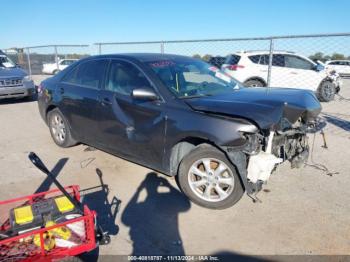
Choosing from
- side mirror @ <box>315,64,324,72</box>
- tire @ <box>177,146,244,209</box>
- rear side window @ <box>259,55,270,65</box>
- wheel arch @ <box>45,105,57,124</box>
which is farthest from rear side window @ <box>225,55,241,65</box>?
tire @ <box>177,146,244,209</box>

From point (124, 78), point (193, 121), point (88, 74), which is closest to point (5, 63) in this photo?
point (88, 74)

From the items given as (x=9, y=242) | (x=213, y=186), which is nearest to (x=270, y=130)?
(x=213, y=186)

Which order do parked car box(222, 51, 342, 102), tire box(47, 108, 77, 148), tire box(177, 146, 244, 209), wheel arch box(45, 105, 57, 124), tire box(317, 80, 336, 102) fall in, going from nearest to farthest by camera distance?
tire box(177, 146, 244, 209) < tire box(47, 108, 77, 148) < wheel arch box(45, 105, 57, 124) < parked car box(222, 51, 342, 102) < tire box(317, 80, 336, 102)

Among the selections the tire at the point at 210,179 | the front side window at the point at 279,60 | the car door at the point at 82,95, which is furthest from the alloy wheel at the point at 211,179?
the front side window at the point at 279,60

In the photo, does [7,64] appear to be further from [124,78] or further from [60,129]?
[124,78]

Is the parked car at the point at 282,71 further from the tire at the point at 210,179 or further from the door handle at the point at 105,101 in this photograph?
the tire at the point at 210,179

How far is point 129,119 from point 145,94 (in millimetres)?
561

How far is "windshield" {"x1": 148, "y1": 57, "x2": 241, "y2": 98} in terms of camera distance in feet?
12.9

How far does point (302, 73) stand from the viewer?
11.2 m

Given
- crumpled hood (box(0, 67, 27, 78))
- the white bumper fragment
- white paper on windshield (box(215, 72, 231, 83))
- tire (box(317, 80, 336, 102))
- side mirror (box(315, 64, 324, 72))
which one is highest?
white paper on windshield (box(215, 72, 231, 83))

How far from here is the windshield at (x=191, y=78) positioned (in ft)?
12.9

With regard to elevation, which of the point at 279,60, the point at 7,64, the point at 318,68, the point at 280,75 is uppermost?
the point at 279,60

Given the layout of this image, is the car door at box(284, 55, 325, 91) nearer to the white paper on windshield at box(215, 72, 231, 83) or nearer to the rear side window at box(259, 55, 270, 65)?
the rear side window at box(259, 55, 270, 65)

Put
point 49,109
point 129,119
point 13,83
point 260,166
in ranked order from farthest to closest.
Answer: point 13,83, point 49,109, point 129,119, point 260,166
